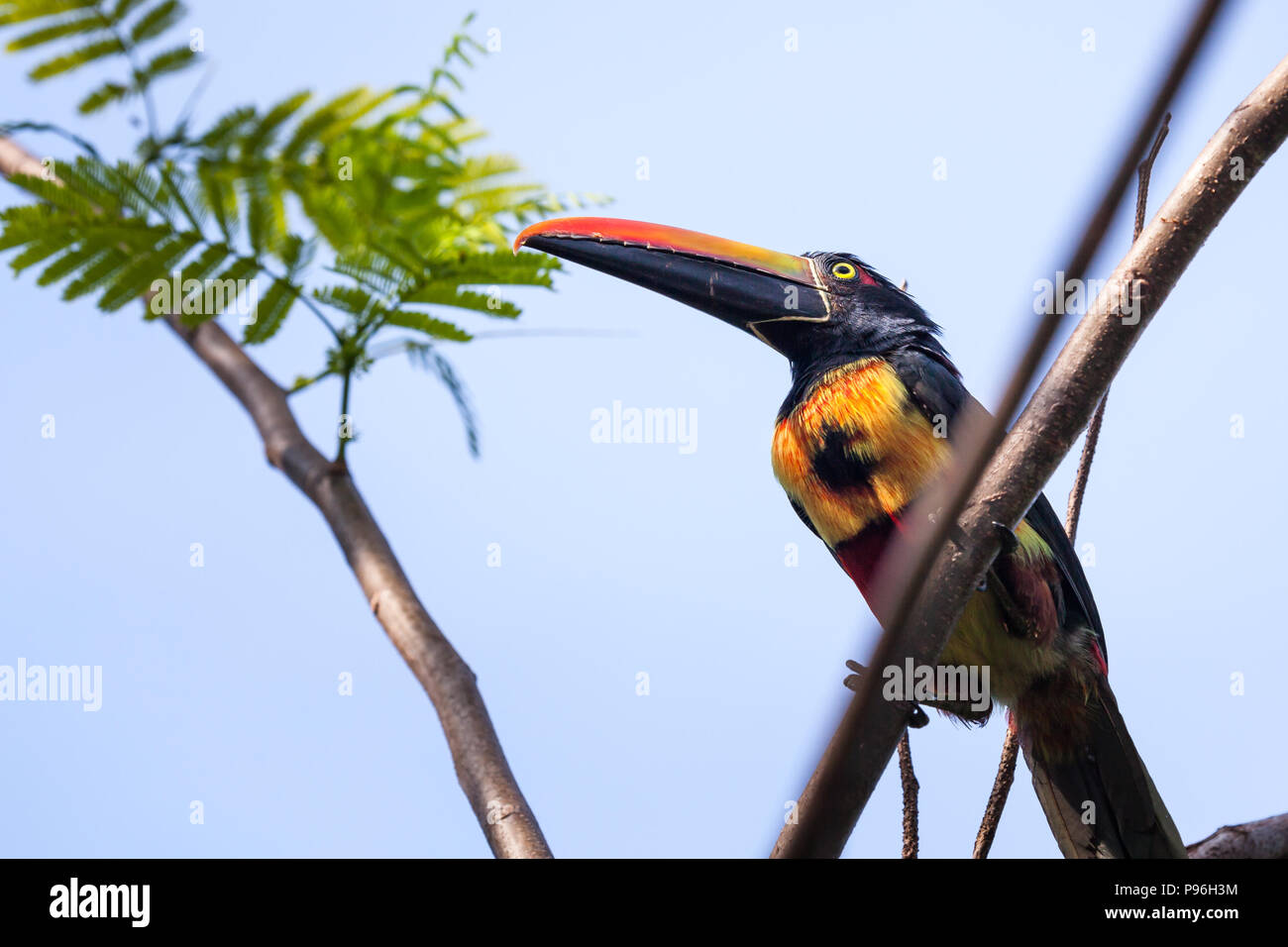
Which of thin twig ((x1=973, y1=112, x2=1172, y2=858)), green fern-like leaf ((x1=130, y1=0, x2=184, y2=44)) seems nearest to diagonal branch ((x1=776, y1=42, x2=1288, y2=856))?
thin twig ((x1=973, y1=112, x2=1172, y2=858))

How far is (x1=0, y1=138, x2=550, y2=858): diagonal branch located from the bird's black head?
3.81 ft

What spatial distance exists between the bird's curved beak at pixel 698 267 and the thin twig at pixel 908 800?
77.7 inches

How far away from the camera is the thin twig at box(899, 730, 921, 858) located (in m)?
3.35

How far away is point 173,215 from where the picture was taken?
4.25 metres

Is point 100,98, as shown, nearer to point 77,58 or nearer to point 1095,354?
point 77,58

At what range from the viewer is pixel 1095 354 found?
267cm

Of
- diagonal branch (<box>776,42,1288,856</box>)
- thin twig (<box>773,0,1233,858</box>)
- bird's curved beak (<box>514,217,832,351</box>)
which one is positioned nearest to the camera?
thin twig (<box>773,0,1233,858</box>)

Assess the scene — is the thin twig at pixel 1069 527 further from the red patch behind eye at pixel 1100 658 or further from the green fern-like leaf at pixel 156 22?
the green fern-like leaf at pixel 156 22

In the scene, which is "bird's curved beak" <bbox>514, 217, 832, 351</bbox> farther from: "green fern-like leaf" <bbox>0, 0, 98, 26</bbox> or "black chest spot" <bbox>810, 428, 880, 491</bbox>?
"green fern-like leaf" <bbox>0, 0, 98, 26</bbox>
